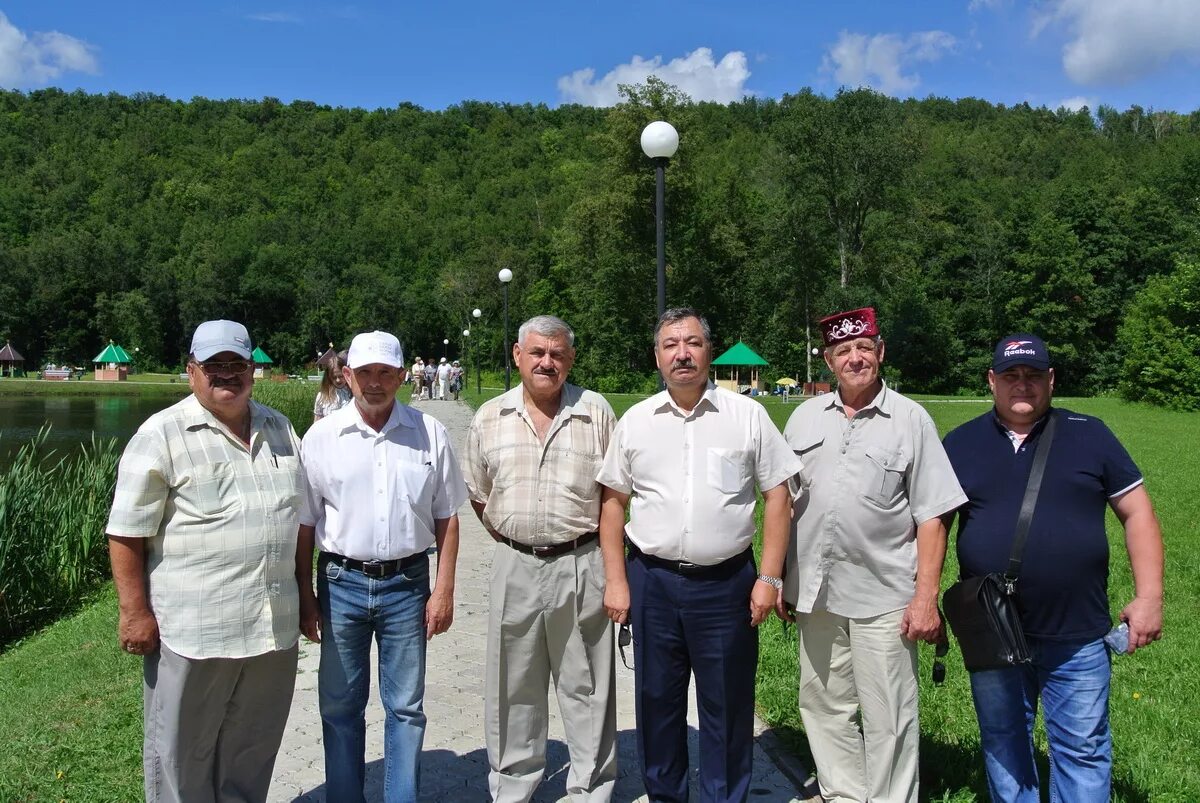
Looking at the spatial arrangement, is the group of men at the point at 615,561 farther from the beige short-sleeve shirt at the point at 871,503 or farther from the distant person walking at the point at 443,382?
the distant person walking at the point at 443,382

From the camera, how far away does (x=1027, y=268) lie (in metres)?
47.6

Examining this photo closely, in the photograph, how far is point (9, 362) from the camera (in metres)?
61.1

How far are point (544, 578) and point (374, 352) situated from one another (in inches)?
43.4

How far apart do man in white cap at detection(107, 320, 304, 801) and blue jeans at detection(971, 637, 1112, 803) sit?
255cm

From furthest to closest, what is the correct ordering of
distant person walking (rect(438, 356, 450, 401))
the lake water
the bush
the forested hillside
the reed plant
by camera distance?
1. the forested hillside
2. distant person walking (rect(438, 356, 450, 401))
3. the bush
4. the lake water
5. the reed plant

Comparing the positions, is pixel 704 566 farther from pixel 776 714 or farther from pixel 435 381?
pixel 435 381

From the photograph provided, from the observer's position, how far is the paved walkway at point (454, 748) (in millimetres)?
3809

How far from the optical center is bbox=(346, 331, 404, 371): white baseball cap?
11.1 feet

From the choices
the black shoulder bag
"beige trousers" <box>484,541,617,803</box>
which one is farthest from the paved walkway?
the black shoulder bag

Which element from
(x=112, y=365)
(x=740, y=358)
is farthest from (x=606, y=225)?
→ (x=112, y=365)

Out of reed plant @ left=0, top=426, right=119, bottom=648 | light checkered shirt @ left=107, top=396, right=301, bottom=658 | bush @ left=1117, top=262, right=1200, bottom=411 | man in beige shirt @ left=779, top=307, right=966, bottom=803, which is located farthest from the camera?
bush @ left=1117, top=262, right=1200, bottom=411

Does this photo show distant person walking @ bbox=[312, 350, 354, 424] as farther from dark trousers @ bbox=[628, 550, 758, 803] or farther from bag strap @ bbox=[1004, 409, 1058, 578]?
bag strap @ bbox=[1004, 409, 1058, 578]

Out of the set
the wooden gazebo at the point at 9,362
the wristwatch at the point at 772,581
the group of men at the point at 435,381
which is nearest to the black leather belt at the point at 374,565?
the wristwatch at the point at 772,581

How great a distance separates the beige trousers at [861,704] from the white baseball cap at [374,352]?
188 cm
